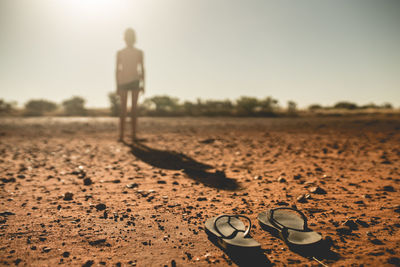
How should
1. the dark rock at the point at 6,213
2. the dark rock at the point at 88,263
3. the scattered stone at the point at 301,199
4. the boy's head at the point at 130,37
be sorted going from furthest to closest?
the boy's head at the point at 130,37 → the scattered stone at the point at 301,199 → the dark rock at the point at 6,213 → the dark rock at the point at 88,263

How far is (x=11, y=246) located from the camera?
6.08 feet

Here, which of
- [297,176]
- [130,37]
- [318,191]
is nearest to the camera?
[318,191]

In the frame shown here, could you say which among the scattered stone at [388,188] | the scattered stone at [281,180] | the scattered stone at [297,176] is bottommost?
the scattered stone at [281,180]

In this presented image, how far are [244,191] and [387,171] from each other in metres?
2.58

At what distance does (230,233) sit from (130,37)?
20.2ft

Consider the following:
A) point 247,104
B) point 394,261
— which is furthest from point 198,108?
point 394,261

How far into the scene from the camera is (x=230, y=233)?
6.47 feet

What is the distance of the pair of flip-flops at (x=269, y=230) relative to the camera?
185 cm

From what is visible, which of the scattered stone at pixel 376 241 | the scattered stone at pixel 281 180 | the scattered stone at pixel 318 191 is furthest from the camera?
the scattered stone at pixel 281 180

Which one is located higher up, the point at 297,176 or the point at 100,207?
the point at 297,176

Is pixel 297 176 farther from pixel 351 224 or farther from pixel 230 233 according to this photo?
pixel 230 233

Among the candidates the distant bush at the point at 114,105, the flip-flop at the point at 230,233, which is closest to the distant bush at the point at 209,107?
the distant bush at the point at 114,105

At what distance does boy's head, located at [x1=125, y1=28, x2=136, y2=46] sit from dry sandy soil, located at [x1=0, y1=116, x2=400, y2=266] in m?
3.21

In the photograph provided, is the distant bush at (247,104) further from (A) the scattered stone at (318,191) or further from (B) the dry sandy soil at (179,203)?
(A) the scattered stone at (318,191)
